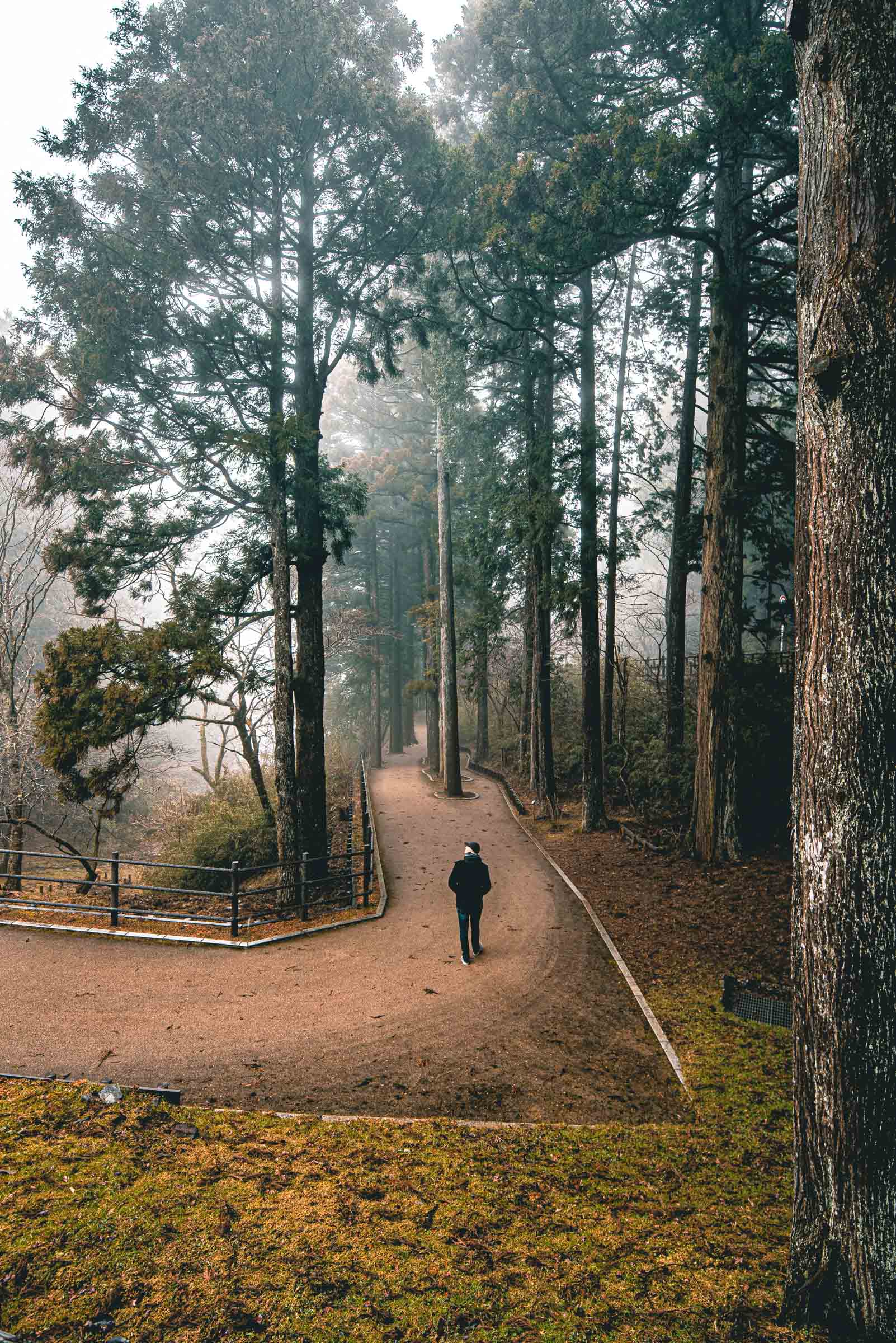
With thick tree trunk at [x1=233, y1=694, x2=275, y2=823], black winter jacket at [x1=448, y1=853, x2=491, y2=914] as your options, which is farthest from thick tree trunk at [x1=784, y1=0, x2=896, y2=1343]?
thick tree trunk at [x1=233, y1=694, x2=275, y2=823]

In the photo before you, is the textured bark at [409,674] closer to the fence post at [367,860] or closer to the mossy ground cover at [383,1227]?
the fence post at [367,860]

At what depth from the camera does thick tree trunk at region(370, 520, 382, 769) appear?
32.1 metres

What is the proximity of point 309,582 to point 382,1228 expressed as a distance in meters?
11.8

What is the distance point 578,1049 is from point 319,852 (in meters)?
8.59

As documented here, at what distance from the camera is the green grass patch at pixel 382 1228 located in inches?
123

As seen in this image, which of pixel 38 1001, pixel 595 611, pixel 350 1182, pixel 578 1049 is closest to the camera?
pixel 350 1182

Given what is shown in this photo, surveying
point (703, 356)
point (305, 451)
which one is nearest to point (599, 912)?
point (305, 451)

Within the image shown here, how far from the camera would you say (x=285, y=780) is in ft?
42.8

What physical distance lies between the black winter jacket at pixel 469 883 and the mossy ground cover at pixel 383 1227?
3969 millimetres

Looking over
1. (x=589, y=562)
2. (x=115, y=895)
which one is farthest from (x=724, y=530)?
(x=115, y=895)

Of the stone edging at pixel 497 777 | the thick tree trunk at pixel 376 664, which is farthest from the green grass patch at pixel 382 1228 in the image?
the thick tree trunk at pixel 376 664

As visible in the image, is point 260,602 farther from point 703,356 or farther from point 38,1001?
point 703,356

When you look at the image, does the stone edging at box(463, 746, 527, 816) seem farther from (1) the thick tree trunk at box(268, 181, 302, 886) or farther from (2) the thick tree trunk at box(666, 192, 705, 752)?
(1) the thick tree trunk at box(268, 181, 302, 886)

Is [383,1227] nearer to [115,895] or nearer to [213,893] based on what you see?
[213,893]
